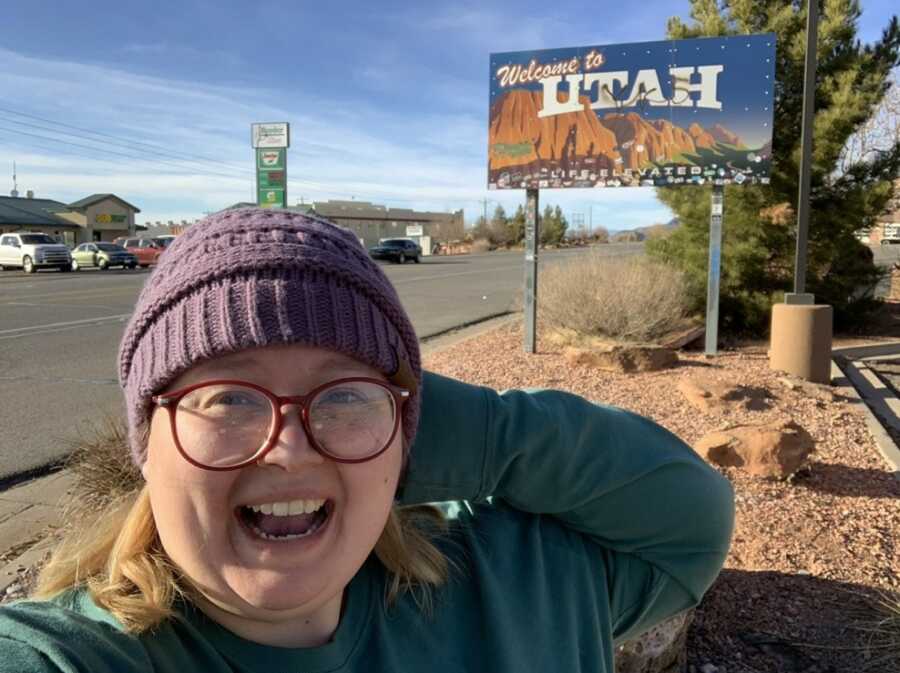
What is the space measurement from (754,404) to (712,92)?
432 cm

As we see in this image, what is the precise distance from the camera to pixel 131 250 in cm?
3609

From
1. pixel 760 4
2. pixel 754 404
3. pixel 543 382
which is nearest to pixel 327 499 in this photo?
pixel 754 404

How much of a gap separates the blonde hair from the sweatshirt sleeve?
0.11 meters

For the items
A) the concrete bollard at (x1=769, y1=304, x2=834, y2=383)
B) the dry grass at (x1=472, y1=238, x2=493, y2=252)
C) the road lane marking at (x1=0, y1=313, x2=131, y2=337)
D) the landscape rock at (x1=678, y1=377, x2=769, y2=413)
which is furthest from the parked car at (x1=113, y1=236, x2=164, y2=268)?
Result: the landscape rock at (x1=678, y1=377, x2=769, y2=413)

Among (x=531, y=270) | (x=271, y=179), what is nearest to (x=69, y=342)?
(x=271, y=179)

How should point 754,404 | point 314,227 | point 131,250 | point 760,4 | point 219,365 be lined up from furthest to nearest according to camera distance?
1. point 131,250
2. point 760,4
3. point 754,404
4. point 314,227
5. point 219,365

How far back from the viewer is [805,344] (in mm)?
7637

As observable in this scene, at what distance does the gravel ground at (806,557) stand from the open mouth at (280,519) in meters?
2.25

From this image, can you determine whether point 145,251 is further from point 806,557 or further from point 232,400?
point 232,400

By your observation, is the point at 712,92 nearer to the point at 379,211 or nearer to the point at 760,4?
the point at 760,4

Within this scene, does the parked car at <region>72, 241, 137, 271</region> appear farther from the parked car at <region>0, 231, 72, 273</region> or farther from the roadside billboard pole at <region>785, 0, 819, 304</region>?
the roadside billboard pole at <region>785, 0, 819, 304</region>

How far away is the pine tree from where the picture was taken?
10.6 m

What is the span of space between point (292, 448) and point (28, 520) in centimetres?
381

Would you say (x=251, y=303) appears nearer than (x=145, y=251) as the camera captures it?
Yes
